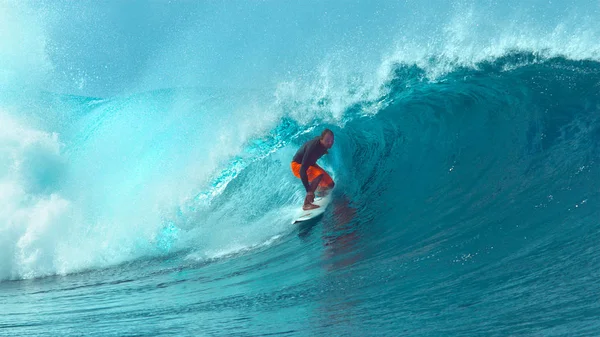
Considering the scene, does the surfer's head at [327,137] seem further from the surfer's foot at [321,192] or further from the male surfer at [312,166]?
the surfer's foot at [321,192]

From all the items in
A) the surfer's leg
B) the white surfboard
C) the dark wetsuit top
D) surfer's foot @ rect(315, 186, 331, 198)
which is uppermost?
the dark wetsuit top

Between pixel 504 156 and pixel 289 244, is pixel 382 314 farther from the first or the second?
pixel 504 156

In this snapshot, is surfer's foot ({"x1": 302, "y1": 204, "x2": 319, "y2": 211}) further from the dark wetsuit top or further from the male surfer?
the dark wetsuit top

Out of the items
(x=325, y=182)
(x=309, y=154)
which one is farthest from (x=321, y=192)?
(x=309, y=154)

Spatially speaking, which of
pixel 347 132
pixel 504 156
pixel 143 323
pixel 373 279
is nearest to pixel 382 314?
pixel 373 279

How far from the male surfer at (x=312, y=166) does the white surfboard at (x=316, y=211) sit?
3.6 inches

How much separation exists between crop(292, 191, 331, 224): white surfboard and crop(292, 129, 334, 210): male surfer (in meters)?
0.09

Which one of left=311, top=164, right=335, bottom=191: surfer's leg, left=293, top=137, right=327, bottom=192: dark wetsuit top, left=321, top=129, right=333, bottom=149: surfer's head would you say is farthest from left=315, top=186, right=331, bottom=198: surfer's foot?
left=321, top=129, right=333, bottom=149: surfer's head

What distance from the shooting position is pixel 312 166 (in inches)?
319

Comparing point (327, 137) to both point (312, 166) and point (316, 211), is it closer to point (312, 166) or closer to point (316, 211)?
point (312, 166)

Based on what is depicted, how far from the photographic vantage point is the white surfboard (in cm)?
759

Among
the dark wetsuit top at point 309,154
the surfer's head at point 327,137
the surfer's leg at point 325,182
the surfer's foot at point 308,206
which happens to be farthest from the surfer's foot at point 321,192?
the surfer's head at point 327,137

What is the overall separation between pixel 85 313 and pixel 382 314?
9.24ft

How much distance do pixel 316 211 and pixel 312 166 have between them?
2.28ft
